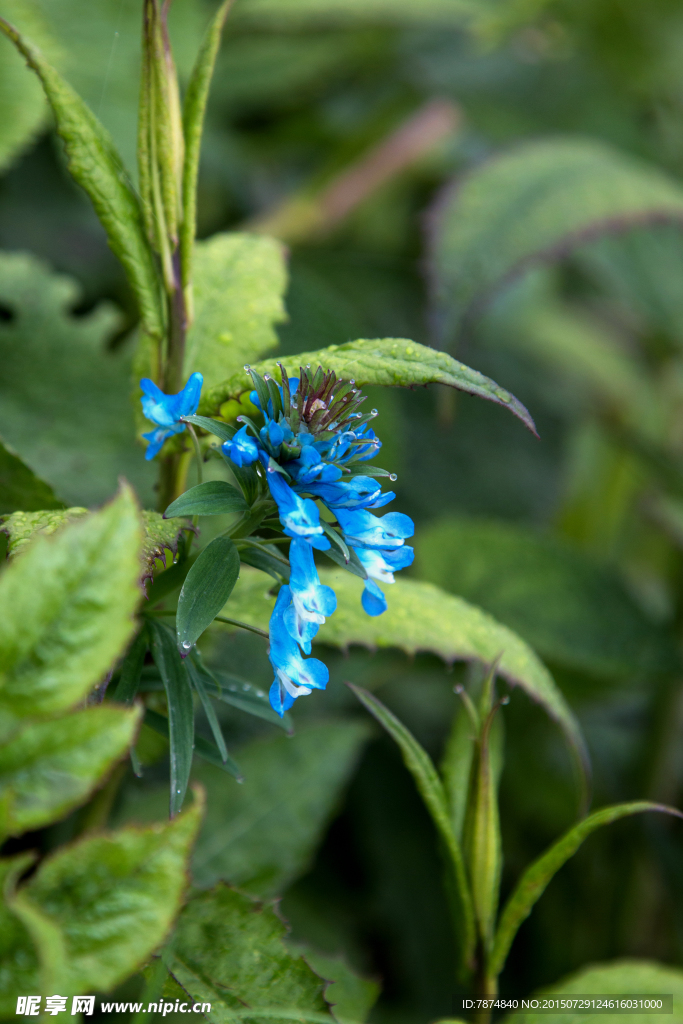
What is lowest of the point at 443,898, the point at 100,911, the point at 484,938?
the point at 443,898

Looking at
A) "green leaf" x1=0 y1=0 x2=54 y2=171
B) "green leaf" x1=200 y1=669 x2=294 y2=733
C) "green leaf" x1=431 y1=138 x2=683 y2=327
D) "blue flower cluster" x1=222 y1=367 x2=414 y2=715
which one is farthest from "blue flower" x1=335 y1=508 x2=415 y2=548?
"green leaf" x1=0 y1=0 x2=54 y2=171

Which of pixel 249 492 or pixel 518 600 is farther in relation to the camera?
pixel 518 600

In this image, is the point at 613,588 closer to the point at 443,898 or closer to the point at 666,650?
the point at 666,650

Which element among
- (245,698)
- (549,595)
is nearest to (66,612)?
(245,698)

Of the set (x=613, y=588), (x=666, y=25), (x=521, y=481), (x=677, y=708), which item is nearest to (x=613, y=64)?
(x=666, y=25)

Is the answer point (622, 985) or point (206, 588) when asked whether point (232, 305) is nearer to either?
point (206, 588)

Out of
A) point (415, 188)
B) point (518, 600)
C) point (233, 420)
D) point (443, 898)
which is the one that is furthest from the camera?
point (415, 188)
